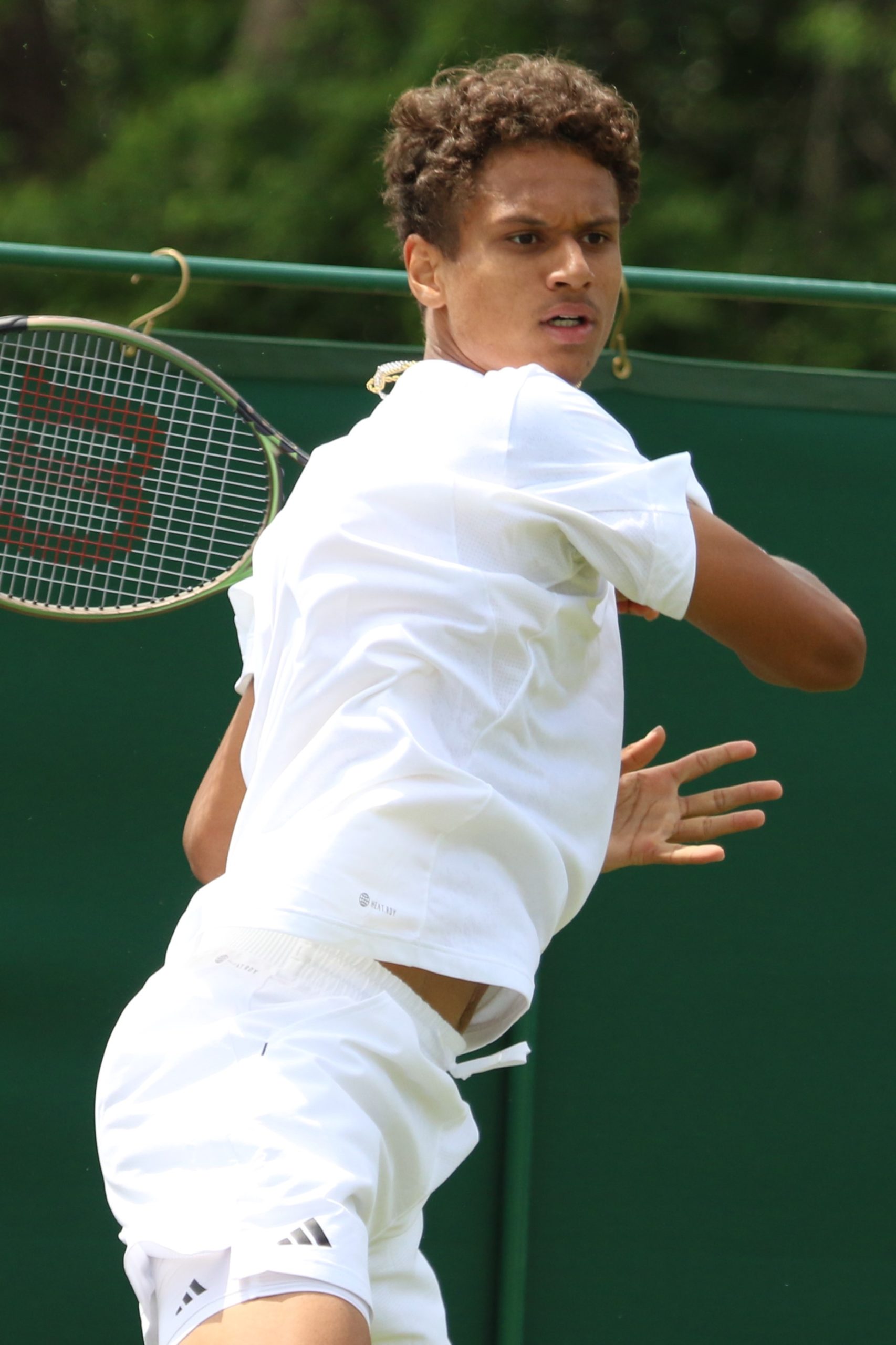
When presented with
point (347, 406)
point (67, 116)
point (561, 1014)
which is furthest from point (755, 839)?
point (67, 116)

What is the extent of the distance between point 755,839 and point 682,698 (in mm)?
277

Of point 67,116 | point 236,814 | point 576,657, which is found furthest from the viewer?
point 67,116

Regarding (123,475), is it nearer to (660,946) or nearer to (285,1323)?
(660,946)

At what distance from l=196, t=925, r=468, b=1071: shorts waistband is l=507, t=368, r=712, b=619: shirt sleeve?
1.58ft

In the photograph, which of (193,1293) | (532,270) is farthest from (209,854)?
(532,270)

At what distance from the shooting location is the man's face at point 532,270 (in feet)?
6.68

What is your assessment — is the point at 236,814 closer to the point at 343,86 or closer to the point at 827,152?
the point at 343,86

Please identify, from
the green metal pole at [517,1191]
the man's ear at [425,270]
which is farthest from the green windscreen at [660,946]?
the man's ear at [425,270]

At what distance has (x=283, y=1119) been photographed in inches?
63.6

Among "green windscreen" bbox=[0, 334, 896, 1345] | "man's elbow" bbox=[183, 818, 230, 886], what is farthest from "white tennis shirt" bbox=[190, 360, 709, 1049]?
"green windscreen" bbox=[0, 334, 896, 1345]

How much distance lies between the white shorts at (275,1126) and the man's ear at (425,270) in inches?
34.6

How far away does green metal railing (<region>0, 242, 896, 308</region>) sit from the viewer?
8.95 ft

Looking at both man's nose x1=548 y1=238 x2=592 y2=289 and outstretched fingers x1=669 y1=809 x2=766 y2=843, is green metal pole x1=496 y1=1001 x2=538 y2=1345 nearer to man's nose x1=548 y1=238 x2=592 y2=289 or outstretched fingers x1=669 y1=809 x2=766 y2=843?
outstretched fingers x1=669 y1=809 x2=766 y2=843

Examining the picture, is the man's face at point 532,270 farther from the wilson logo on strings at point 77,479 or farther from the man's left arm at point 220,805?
the wilson logo on strings at point 77,479
